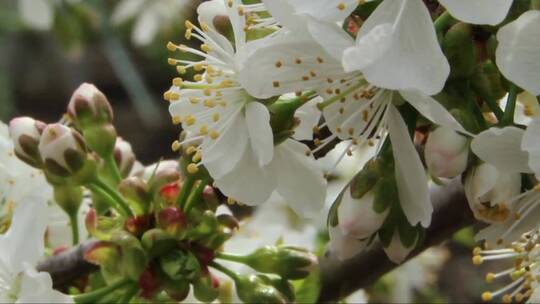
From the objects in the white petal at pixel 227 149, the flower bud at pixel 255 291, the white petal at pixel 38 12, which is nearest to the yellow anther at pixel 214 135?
the white petal at pixel 227 149

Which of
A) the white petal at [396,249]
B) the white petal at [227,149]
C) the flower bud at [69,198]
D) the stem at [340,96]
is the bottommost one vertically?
the flower bud at [69,198]

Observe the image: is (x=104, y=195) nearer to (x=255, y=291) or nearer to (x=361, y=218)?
(x=255, y=291)

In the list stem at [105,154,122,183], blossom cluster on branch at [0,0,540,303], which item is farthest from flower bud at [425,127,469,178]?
stem at [105,154,122,183]

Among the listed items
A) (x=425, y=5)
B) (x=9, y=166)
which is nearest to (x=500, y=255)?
(x=425, y=5)

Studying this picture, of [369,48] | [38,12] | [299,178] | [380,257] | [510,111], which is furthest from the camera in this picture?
[38,12]

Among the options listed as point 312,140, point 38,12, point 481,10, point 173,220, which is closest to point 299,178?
point 312,140

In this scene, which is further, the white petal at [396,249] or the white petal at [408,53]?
the white petal at [396,249]

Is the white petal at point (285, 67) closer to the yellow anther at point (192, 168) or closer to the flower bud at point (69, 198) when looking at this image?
the yellow anther at point (192, 168)

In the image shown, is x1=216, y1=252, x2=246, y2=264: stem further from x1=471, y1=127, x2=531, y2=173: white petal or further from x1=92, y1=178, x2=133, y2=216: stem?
x1=471, y1=127, x2=531, y2=173: white petal
